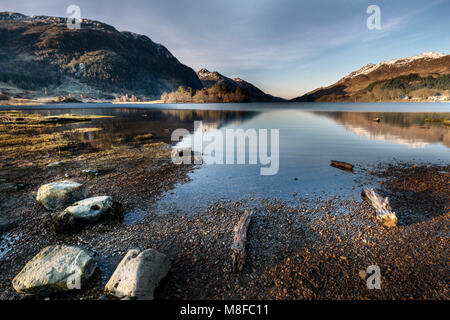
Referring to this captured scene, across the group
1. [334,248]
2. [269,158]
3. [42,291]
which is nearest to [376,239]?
[334,248]

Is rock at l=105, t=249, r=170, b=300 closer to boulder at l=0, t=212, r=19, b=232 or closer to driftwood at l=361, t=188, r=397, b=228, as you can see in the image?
boulder at l=0, t=212, r=19, b=232

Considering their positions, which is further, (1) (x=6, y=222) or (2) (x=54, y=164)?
(2) (x=54, y=164)

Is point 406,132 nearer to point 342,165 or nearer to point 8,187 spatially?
point 342,165

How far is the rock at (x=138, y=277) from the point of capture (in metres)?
7.39

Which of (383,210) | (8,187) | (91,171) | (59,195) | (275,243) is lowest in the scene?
(275,243)

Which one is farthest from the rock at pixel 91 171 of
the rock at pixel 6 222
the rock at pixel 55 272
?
the rock at pixel 55 272

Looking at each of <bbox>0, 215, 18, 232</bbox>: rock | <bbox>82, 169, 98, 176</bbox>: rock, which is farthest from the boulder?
<bbox>82, 169, 98, 176</bbox>: rock

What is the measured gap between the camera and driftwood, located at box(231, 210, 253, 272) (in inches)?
354

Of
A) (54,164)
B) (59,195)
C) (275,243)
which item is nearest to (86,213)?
(59,195)

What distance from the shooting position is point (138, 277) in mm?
7539

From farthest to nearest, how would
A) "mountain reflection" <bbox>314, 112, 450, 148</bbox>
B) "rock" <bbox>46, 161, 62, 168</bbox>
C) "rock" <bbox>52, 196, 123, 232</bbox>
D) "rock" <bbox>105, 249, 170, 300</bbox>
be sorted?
"mountain reflection" <bbox>314, 112, 450, 148</bbox> → "rock" <bbox>46, 161, 62, 168</bbox> → "rock" <bbox>52, 196, 123, 232</bbox> → "rock" <bbox>105, 249, 170, 300</bbox>

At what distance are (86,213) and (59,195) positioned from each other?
12.3ft

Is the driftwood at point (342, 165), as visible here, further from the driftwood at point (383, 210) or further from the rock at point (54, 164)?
the rock at point (54, 164)

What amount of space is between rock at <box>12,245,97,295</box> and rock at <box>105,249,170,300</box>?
1.42 meters
